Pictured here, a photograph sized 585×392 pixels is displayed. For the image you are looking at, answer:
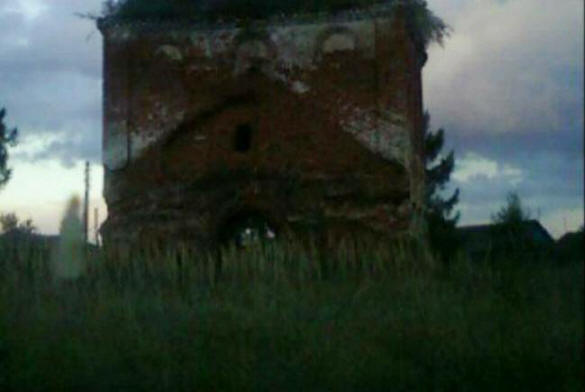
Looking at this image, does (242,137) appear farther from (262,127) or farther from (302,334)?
(302,334)

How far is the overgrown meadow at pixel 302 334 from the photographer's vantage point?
1046 centimetres

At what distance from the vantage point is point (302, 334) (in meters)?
11.3

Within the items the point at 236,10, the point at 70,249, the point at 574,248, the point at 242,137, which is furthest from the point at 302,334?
the point at 236,10

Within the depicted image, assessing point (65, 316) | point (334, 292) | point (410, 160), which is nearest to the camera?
point (65, 316)

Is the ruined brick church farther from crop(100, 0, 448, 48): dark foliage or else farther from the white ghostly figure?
the white ghostly figure

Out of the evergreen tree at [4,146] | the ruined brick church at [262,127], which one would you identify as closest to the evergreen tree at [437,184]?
the ruined brick church at [262,127]

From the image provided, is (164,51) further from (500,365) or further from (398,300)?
(500,365)

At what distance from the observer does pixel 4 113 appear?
53.9 ft

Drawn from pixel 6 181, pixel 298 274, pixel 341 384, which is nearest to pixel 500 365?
pixel 341 384

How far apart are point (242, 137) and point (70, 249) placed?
23.9 ft

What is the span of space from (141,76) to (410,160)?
6.27 m

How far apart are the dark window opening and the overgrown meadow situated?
33.1ft

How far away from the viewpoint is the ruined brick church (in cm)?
2228

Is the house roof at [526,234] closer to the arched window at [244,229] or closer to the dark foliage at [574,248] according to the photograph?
the dark foliage at [574,248]
